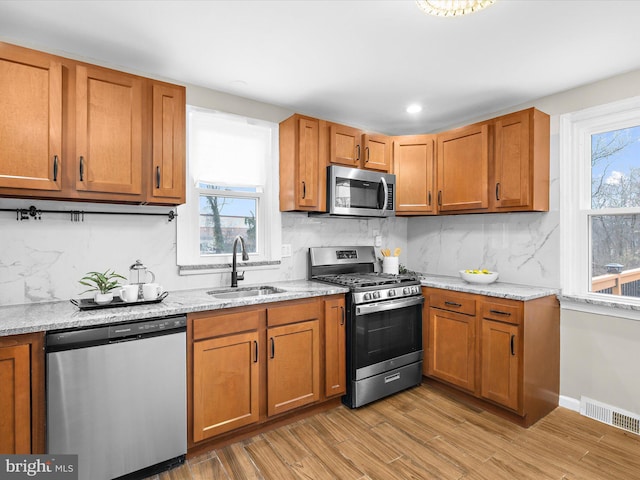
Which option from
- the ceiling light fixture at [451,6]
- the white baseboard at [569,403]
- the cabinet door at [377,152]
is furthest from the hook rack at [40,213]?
the white baseboard at [569,403]

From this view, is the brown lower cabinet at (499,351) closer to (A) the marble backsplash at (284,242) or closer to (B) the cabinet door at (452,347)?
(B) the cabinet door at (452,347)

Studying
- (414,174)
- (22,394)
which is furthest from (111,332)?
(414,174)

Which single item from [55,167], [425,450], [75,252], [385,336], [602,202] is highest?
[55,167]

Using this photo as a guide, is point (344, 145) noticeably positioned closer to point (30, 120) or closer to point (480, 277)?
point (480, 277)

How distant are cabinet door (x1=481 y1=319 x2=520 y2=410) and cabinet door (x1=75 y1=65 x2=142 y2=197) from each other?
8.87ft

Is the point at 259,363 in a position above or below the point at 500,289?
below

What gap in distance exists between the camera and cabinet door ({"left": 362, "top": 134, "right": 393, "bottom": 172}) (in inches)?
130

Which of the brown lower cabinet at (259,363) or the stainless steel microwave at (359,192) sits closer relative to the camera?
the brown lower cabinet at (259,363)

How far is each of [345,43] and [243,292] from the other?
1932mm

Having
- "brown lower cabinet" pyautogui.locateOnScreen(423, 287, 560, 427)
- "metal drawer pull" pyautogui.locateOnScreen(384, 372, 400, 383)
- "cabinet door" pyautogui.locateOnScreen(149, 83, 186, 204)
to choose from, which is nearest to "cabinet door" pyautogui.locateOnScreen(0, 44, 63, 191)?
"cabinet door" pyautogui.locateOnScreen(149, 83, 186, 204)

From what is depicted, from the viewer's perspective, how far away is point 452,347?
2941 millimetres

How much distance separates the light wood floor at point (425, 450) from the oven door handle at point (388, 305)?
0.79 metres

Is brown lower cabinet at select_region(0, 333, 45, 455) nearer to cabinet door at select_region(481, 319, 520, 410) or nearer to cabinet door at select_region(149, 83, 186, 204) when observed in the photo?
cabinet door at select_region(149, 83, 186, 204)

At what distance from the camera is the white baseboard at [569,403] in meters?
2.70
